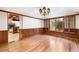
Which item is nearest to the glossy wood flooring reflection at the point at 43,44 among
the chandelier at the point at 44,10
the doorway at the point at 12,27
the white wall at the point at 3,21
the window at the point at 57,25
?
the doorway at the point at 12,27

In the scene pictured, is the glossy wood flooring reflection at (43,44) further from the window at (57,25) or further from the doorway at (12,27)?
the window at (57,25)

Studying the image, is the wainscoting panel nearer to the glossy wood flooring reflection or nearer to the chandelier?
→ the glossy wood flooring reflection

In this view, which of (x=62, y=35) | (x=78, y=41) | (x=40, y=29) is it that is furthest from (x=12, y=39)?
(x=78, y=41)

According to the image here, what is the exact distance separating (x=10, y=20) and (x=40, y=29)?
755 mm

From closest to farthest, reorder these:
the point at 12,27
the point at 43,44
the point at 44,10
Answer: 1. the point at 44,10
2. the point at 12,27
3. the point at 43,44

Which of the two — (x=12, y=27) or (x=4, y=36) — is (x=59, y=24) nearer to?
(x=12, y=27)

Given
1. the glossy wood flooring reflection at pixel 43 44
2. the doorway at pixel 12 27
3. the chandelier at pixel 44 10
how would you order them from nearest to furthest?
the chandelier at pixel 44 10 < the doorway at pixel 12 27 < the glossy wood flooring reflection at pixel 43 44

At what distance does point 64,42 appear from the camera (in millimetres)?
2715

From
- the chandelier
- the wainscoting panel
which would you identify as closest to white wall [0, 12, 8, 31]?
the wainscoting panel

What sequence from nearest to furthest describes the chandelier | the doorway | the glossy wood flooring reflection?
the chandelier → the doorway → the glossy wood flooring reflection

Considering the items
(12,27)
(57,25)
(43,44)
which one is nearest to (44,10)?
(57,25)

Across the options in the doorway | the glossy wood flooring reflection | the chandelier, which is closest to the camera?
the chandelier

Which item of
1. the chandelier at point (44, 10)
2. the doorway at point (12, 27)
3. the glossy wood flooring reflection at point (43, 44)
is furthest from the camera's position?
the glossy wood flooring reflection at point (43, 44)
